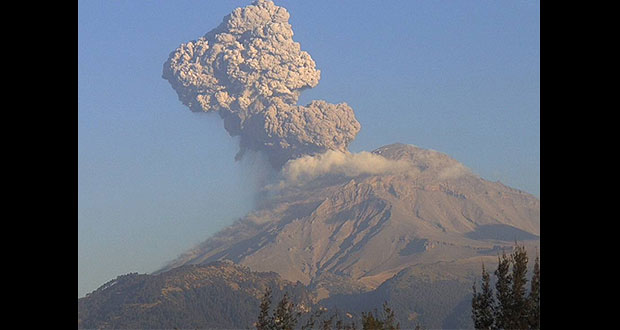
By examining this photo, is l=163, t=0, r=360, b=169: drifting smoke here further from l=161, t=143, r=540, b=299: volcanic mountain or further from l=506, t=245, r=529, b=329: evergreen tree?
l=506, t=245, r=529, b=329: evergreen tree

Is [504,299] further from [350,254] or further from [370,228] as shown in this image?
[370,228]

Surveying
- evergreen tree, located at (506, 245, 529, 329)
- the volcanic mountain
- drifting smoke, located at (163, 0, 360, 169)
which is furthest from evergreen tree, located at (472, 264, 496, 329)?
the volcanic mountain

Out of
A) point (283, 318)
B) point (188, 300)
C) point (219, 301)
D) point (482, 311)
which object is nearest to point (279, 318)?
point (283, 318)

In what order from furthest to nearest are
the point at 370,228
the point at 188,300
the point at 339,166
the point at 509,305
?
the point at 370,228 → the point at 339,166 → the point at 188,300 → the point at 509,305

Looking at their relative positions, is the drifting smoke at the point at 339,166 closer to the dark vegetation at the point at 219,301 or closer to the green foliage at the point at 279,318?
the dark vegetation at the point at 219,301
